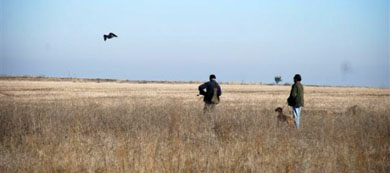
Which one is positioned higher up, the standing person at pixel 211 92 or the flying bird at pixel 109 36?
the flying bird at pixel 109 36

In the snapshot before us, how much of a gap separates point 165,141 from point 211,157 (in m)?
1.20

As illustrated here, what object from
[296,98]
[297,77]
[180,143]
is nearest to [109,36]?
[180,143]

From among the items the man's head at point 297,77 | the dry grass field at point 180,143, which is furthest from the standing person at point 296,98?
the dry grass field at point 180,143

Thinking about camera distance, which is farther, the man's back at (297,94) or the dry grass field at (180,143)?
the man's back at (297,94)

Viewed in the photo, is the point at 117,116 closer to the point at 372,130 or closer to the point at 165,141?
the point at 165,141

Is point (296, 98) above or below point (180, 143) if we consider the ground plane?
above

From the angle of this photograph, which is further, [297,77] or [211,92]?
[211,92]

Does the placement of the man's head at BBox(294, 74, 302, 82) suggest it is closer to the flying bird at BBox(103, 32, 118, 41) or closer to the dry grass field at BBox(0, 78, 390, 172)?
the dry grass field at BBox(0, 78, 390, 172)

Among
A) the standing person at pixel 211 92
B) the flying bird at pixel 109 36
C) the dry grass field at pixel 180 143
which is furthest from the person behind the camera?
the standing person at pixel 211 92

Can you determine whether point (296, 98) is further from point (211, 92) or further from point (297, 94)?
point (211, 92)

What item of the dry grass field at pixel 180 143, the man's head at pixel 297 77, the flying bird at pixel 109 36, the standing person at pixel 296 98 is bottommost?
the dry grass field at pixel 180 143

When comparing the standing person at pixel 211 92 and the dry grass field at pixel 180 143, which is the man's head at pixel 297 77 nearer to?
the dry grass field at pixel 180 143

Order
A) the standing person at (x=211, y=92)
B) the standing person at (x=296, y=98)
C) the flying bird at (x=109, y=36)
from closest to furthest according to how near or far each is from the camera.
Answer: the flying bird at (x=109, y=36), the standing person at (x=296, y=98), the standing person at (x=211, y=92)

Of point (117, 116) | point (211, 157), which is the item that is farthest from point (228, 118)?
point (211, 157)
